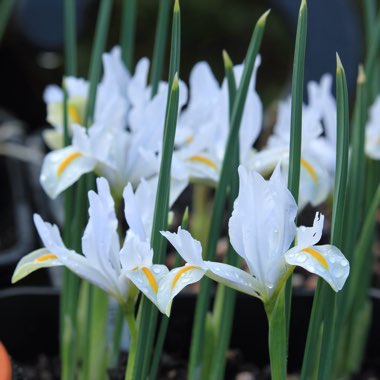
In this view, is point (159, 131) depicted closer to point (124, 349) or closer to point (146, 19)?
point (124, 349)

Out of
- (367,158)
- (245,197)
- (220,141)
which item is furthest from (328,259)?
(367,158)

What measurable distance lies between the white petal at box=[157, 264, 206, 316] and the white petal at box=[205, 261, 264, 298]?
17mm

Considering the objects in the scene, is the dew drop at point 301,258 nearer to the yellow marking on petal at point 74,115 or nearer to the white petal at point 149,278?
the white petal at point 149,278

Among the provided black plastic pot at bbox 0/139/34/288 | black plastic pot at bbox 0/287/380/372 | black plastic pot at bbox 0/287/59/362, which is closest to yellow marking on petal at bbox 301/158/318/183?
black plastic pot at bbox 0/287/380/372

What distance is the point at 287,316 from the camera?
76 cm

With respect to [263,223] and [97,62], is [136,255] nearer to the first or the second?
[263,223]

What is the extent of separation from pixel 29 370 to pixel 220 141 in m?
0.34

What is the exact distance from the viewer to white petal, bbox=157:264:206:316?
675 millimetres

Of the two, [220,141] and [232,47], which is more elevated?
[232,47]

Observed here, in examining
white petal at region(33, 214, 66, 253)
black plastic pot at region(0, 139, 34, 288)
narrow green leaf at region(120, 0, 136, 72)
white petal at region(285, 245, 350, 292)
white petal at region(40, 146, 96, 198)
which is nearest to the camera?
white petal at region(285, 245, 350, 292)

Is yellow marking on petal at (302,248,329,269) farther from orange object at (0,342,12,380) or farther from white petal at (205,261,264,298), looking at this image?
orange object at (0,342,12,380)

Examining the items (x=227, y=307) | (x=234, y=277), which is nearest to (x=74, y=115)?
(x=227, y=307)

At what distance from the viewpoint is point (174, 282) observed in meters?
0.68

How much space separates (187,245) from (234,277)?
0.17 ft
